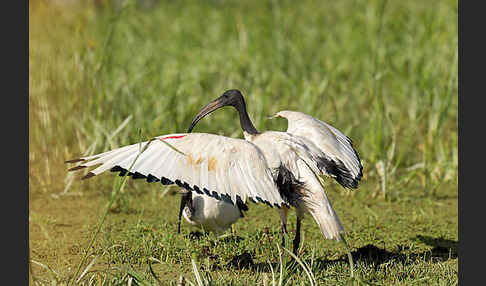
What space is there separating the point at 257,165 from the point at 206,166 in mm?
279

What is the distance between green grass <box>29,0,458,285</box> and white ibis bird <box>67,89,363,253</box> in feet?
1.13

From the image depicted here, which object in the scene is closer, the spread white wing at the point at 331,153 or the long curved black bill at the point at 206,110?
the spread white wing at the point at 331,153

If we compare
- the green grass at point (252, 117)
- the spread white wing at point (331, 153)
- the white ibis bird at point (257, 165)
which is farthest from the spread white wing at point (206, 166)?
the spread white wing at point (331, 153)

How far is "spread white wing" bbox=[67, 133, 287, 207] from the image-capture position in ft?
12.1

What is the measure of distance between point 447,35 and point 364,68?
116 cm

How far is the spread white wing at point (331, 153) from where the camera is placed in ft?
13.9

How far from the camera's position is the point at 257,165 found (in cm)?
385

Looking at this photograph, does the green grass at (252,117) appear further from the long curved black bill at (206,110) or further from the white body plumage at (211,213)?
the long curved black bill at (206,110)

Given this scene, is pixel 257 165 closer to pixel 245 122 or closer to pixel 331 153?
pixel 331 153

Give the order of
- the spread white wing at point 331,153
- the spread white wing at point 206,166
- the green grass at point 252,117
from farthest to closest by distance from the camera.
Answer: the green grass at point 252,117 < the spread white wing at point 331,153 < the spread white wing at point 206,166

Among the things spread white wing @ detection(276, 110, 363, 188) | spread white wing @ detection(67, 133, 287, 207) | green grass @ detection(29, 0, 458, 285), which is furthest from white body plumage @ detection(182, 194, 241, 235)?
spread white wing @ detection(67, 133, 287, 207)

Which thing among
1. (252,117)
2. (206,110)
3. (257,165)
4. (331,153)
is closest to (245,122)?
(206,110)

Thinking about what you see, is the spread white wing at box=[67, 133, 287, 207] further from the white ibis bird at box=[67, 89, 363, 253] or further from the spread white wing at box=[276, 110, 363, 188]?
the spread white wing at box=[276, 110, 363, 188]

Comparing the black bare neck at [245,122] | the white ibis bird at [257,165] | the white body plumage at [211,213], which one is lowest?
the white body plumage at [211,213]
